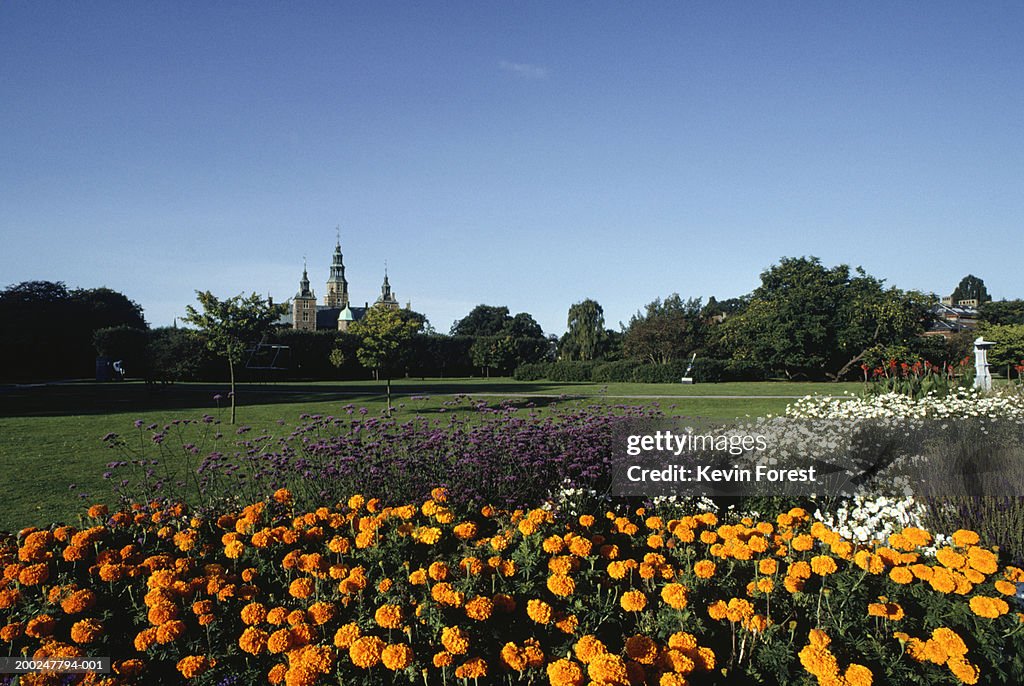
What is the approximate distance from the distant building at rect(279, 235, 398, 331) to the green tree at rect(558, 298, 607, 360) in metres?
40.3

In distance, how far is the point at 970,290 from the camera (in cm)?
10425

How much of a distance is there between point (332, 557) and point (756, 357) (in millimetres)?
36130

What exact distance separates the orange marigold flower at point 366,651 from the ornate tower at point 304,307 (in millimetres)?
94929

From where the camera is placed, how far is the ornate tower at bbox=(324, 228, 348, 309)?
357ft

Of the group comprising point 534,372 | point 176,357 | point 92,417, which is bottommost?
point 92,417

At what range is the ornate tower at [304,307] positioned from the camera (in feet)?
309

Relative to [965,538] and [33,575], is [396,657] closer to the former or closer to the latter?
[33,575]

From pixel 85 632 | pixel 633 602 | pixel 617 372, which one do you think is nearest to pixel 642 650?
pixel 633 602

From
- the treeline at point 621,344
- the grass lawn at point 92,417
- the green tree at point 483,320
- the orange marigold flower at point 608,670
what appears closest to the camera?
the orange marigold flower at point 608,670

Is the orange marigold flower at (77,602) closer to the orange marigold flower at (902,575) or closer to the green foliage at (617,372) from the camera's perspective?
the orange marigold flower at (902,575)

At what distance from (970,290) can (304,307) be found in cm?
10807

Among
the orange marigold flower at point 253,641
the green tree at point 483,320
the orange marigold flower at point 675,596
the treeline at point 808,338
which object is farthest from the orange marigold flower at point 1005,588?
the green tree at point 483,320

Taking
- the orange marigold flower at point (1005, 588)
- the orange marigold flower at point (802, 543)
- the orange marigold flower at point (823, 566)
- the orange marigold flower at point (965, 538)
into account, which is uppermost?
the orange marigold flower at point (965, 538)

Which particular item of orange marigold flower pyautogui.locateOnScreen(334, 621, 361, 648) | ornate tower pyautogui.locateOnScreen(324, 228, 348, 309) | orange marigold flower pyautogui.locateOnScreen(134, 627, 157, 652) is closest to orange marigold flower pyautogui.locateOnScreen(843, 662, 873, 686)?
orange marigold flower pyautogui.locateOnScreen(334, 621, 361, 648)
